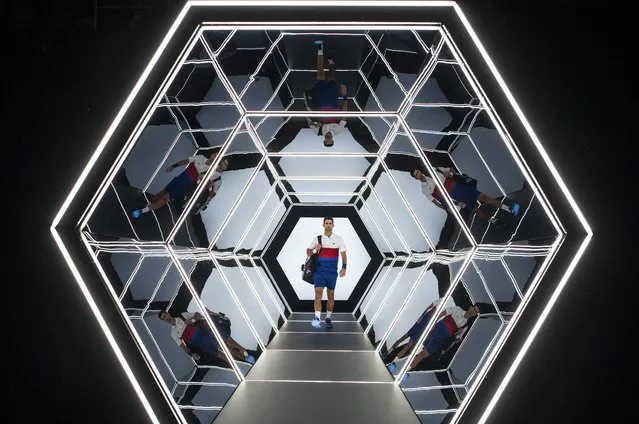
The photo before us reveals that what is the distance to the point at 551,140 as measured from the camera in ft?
7.75

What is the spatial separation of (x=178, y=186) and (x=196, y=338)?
5.67ft

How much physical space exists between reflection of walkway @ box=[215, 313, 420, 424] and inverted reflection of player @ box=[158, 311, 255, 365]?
0.25 meters

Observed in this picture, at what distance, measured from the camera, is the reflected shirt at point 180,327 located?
4.78 meters

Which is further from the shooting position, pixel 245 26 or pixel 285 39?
pixel 285 39

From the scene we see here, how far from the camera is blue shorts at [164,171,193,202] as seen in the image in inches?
222

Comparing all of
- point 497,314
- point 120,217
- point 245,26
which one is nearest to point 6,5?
point 245,26

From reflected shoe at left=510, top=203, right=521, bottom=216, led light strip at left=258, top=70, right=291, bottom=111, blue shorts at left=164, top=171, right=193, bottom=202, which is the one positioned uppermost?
led light strip at left=258, top=70, right=291, bottom=111

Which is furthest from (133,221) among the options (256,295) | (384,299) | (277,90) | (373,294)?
(373,294)

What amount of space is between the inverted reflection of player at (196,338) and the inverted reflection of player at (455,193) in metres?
2.60

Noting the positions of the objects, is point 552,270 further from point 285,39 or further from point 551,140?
point 285,39

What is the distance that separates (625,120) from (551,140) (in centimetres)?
31

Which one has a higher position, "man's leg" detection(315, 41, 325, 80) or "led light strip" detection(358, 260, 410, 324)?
"man's leg" detection(315, 41, 325, 80)

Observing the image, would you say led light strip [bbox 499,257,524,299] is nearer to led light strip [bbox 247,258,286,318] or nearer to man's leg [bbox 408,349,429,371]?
man's leg [bbox 408,349,429,371]

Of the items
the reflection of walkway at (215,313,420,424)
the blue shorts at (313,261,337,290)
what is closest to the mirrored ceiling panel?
the blue shorts at (313,261,337,290)
